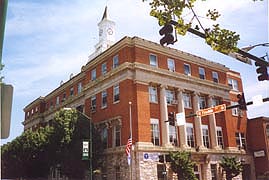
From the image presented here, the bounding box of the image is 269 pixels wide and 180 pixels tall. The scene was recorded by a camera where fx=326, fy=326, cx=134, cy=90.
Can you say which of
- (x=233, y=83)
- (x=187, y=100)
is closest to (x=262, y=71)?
(x=187, y=100)

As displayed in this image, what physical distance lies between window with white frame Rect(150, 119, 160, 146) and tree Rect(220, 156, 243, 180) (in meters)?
9.17

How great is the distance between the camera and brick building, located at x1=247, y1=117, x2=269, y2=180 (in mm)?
42281

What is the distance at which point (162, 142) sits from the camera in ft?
111

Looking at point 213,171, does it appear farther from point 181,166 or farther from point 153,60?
point 153,60

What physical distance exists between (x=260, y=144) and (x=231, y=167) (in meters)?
8.52

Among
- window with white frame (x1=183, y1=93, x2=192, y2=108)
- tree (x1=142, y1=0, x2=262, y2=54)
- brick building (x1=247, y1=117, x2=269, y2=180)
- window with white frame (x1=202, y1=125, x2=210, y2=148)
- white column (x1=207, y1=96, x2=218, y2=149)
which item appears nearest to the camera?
tree (x1=142, y1=0, x2=262, y2=54)

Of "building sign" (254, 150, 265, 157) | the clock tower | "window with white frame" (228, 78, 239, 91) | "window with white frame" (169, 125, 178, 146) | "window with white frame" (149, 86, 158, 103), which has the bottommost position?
"building sign" (254, 150, 265, 157)

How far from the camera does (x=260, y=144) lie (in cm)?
4309

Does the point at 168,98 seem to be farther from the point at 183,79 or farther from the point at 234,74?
the point at 234,74

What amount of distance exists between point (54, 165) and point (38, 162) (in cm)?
299

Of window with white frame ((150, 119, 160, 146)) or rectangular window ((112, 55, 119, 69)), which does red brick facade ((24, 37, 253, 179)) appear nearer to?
window with white frame ((150, 119, 160, 146))

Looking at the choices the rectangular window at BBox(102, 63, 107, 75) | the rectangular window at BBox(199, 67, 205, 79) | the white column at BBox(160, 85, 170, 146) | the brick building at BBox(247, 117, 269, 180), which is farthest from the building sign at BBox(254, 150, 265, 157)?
the rectangular window at BBox(102, 63, 107, 75)

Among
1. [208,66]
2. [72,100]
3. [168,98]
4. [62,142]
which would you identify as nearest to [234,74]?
[208,66]

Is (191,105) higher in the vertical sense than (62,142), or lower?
higher
